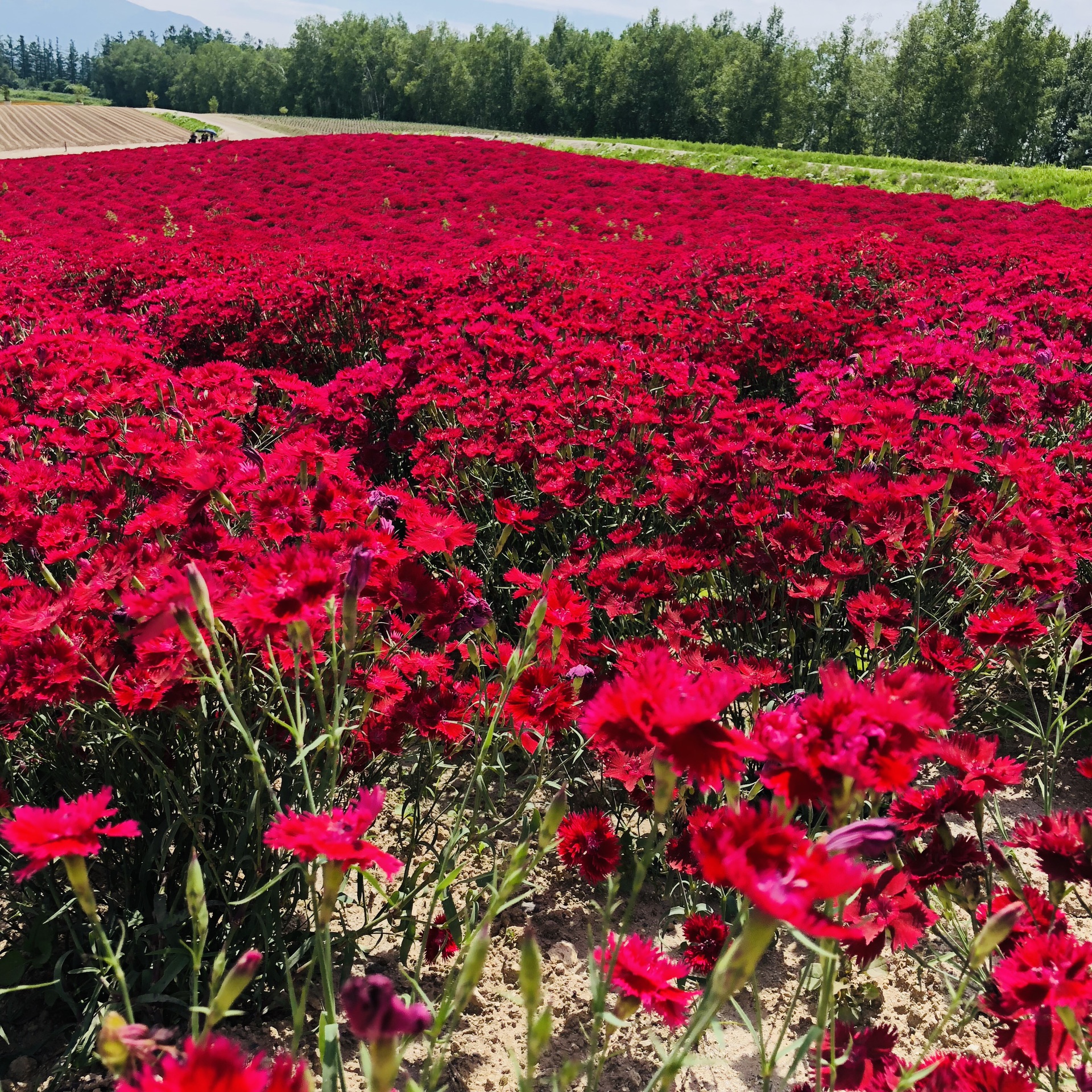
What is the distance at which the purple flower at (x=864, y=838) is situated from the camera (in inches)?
32.0

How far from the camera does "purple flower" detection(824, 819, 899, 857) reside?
81 centimetres

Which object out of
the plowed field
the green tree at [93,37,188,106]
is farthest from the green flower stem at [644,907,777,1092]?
the green tree at [93,37,188,106]

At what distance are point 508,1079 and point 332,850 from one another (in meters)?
1.21

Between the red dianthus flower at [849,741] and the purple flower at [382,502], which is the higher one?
the red dianthus flower at [849,741]

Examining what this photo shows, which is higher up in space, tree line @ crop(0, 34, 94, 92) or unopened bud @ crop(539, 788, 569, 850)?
tree line @ crop(0, 34, 94, 92)

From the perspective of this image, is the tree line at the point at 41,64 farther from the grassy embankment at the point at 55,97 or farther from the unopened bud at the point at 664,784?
the unopened bud at the point at 664,784

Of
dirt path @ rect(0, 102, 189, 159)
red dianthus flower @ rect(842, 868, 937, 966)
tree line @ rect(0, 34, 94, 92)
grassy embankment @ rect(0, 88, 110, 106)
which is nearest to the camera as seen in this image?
red dianthus flower @ rect(842, 868, 937, 966)

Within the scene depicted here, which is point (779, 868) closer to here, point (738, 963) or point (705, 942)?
point (738, 963)

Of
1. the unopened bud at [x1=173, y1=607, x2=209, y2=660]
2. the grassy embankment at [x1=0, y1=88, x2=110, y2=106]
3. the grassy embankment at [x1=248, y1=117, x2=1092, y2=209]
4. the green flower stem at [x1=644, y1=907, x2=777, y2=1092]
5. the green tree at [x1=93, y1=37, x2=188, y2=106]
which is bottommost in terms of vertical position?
the green flower stem at [x1=644, y1=907, x2=777, y2=1092]

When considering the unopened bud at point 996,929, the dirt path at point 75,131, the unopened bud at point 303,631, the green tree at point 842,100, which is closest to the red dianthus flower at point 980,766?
the unopened bud at point 996,929

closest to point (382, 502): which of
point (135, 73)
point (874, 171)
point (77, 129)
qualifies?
point (874, 171)

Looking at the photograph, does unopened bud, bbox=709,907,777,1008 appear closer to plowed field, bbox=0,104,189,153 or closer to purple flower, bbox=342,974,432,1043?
purple flower, bbox=342,974,432,1043

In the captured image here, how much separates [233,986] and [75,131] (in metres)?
51.1

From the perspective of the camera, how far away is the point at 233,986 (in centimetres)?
85
